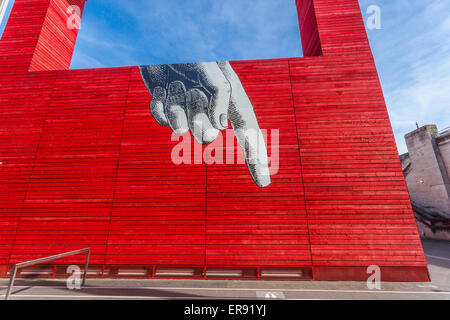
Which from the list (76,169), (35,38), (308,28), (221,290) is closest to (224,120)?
(221,290)

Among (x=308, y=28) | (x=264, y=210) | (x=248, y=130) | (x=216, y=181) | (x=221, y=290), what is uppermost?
(x=308, y=28)

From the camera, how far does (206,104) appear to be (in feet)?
25.6

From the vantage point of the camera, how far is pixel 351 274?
600 centimetres

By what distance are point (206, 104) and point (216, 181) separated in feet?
10.2

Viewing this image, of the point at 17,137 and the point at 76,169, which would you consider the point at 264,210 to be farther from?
the point at 17,137

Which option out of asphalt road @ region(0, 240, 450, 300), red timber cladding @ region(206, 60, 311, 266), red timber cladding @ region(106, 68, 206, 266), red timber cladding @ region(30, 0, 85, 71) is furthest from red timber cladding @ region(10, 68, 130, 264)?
red timber cladding @ region(206, 60, 311, 266)

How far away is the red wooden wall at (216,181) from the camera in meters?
6.36

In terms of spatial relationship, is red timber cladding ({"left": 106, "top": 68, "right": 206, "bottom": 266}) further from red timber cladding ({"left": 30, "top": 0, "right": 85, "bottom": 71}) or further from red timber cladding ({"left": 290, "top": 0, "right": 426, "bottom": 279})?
red timber cladding ({"left": 30, "top": 0, "right": 85, "bottom": 71})

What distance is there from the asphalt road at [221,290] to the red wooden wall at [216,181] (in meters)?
0.41

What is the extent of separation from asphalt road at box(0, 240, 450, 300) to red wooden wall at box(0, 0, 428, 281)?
41 cm
